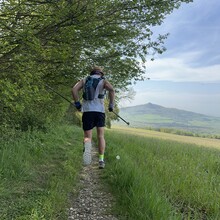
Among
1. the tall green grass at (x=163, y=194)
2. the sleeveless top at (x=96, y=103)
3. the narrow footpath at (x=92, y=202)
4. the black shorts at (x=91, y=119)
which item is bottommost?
the narrow footpath at (x=92, y=202)

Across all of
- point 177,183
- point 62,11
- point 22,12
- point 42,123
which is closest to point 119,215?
point 177,183

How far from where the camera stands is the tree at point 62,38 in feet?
18.8

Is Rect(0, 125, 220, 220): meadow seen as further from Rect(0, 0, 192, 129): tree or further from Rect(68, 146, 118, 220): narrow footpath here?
Rect(0, 0, 192, 129): tree

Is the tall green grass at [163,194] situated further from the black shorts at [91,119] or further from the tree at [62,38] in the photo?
the tree at [62,38]

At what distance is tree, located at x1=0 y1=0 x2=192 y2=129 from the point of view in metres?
5.73

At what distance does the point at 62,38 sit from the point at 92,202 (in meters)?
4.04

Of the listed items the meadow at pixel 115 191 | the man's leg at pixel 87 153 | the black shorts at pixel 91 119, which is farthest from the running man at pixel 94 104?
the meadow at pixel 115 191

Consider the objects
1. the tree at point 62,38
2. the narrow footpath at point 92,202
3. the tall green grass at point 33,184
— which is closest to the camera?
the tall green grass at point 33,184

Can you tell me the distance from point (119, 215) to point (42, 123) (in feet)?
30.5

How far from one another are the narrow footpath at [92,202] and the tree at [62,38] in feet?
6.96

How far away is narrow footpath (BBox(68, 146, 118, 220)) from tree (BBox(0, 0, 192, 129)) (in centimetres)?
212

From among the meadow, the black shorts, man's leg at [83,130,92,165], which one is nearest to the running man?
the black shorts

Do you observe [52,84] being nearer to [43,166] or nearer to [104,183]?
[43,166]

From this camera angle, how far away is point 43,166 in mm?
6809
